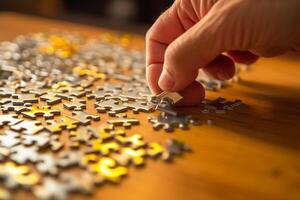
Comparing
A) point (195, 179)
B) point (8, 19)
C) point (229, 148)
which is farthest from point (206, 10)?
point (8, 19)

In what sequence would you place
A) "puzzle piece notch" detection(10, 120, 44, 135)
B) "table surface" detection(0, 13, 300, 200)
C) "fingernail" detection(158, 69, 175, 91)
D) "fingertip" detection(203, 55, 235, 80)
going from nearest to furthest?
"table surface" detection(0, 13, 300, 200)
"puzzle piece notch" detection(10, 120, 44, 135)
"fingernail" detection(158, 69, 175, 91)
"fingertip" detection(203, 55, 235, 80)

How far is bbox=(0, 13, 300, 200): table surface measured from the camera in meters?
0.65

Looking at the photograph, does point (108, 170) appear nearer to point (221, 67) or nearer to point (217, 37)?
point (217, 37)

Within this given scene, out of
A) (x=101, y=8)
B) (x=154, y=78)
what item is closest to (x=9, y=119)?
(x=154, y=78)

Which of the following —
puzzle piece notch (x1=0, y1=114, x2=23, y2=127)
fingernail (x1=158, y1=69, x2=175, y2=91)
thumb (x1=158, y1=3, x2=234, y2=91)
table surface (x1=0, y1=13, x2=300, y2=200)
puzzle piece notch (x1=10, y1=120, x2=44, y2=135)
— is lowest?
table surface (x1=0, y1=13, x2=300, y2=200)

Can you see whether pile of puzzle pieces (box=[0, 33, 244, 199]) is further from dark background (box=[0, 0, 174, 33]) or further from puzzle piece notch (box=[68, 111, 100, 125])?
dark background (box=[0, 0, 174, 33])

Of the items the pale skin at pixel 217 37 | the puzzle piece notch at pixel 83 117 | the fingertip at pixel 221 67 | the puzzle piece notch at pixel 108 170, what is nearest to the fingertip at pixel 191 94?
the pale skin at pixel 217 37

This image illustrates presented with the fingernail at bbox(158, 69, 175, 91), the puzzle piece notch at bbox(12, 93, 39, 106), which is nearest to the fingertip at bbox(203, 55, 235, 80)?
the fingernail at bbox(158, 69, 175, 91)

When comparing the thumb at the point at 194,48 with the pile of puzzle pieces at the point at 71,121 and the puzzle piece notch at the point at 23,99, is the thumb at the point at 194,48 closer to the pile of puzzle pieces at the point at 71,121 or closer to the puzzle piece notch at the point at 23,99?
the pile of puzzle pieces at the point at 71,121

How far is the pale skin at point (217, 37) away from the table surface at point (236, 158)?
10cm

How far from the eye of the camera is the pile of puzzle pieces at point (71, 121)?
0.67 metres

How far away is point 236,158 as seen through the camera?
2.48ft

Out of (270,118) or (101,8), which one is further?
(101,8)

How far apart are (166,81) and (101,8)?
2.41 m
